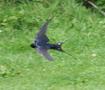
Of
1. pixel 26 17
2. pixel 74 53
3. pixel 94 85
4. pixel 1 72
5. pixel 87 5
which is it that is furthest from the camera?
pixel 87 5

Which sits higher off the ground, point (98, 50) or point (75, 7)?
point (75, 7)

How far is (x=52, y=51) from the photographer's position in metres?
7.52

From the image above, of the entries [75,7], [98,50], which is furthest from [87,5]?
[98,50]

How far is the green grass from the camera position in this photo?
6332 mm

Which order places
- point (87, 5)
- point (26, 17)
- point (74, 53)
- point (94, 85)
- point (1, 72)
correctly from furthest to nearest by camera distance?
point (87, 5) → point (26, 17) → point (74, 53) → point (1, 72) → point (94, 85)

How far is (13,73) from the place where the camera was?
6.65 meters

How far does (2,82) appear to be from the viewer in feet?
20.9

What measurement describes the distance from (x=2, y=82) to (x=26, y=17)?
2599mm

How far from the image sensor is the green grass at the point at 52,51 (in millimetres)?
6332

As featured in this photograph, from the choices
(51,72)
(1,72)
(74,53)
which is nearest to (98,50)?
(74,53)

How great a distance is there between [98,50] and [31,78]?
1.51m

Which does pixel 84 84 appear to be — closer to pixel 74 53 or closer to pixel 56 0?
pixel 74 53

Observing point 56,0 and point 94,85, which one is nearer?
point 94,85

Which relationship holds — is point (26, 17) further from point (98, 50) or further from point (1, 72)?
point (1, 72)
